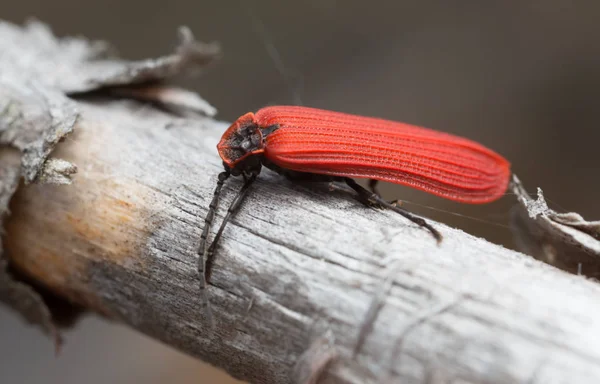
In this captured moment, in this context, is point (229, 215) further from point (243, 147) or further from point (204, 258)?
point (243, 147)

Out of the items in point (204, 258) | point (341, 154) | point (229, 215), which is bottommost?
point (204, 258)

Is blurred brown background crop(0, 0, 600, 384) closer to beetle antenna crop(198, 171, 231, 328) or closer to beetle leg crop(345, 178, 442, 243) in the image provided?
beetle leg crop(345, 178, 442, 243)

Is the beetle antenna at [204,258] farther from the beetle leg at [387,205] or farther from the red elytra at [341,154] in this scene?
the beetle leg at [387,205]

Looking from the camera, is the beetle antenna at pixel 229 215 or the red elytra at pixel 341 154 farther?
the red elytra at pixel 341 154

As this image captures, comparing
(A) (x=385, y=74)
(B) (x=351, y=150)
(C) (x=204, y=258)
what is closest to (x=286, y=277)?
(C) (x=204, y=258)

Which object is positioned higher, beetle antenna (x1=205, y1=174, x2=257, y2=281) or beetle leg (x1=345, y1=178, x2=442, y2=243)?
beetle leg (x1=345, y1=178, x2=442, y2=243)

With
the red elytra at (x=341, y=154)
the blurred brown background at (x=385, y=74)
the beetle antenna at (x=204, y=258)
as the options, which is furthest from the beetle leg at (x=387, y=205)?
the blurred brown background at (x=385, y=74)

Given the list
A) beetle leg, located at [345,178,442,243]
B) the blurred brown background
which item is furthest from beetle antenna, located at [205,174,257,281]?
the blurred brown background
